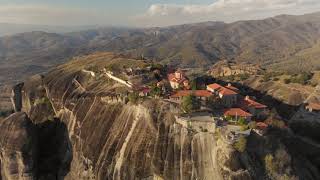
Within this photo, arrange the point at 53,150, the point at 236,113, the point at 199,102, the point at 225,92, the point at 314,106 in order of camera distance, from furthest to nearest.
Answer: the point at 314,106, the point at 53,150, the point at 225,92, the point at 199,102, the point at 236,113

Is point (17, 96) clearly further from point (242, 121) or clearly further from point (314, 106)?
point (314, 106)

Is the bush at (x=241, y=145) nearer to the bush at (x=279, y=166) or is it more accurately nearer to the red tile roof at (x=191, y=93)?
the bush at (x=279, y=166)

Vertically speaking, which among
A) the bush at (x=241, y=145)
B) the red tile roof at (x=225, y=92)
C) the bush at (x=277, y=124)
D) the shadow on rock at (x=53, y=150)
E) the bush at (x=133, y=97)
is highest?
the bush at (x=133, y=97)

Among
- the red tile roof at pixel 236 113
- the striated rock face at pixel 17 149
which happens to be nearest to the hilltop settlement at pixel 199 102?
the red tile roof at pixel 236 113

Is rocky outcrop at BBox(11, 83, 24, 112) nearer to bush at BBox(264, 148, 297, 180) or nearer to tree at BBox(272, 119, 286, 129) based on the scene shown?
tree at BBox(272, 119, 286, 129)

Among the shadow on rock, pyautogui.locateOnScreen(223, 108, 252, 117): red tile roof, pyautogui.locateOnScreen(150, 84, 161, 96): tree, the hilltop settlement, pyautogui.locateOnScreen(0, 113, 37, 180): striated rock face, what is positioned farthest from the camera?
the shadow on rock

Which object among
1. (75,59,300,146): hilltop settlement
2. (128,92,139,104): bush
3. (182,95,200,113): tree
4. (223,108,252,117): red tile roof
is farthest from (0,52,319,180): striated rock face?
(223,108,252,117): red tile roof

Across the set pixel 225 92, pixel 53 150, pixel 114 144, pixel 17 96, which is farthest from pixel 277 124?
pixel 17 96
